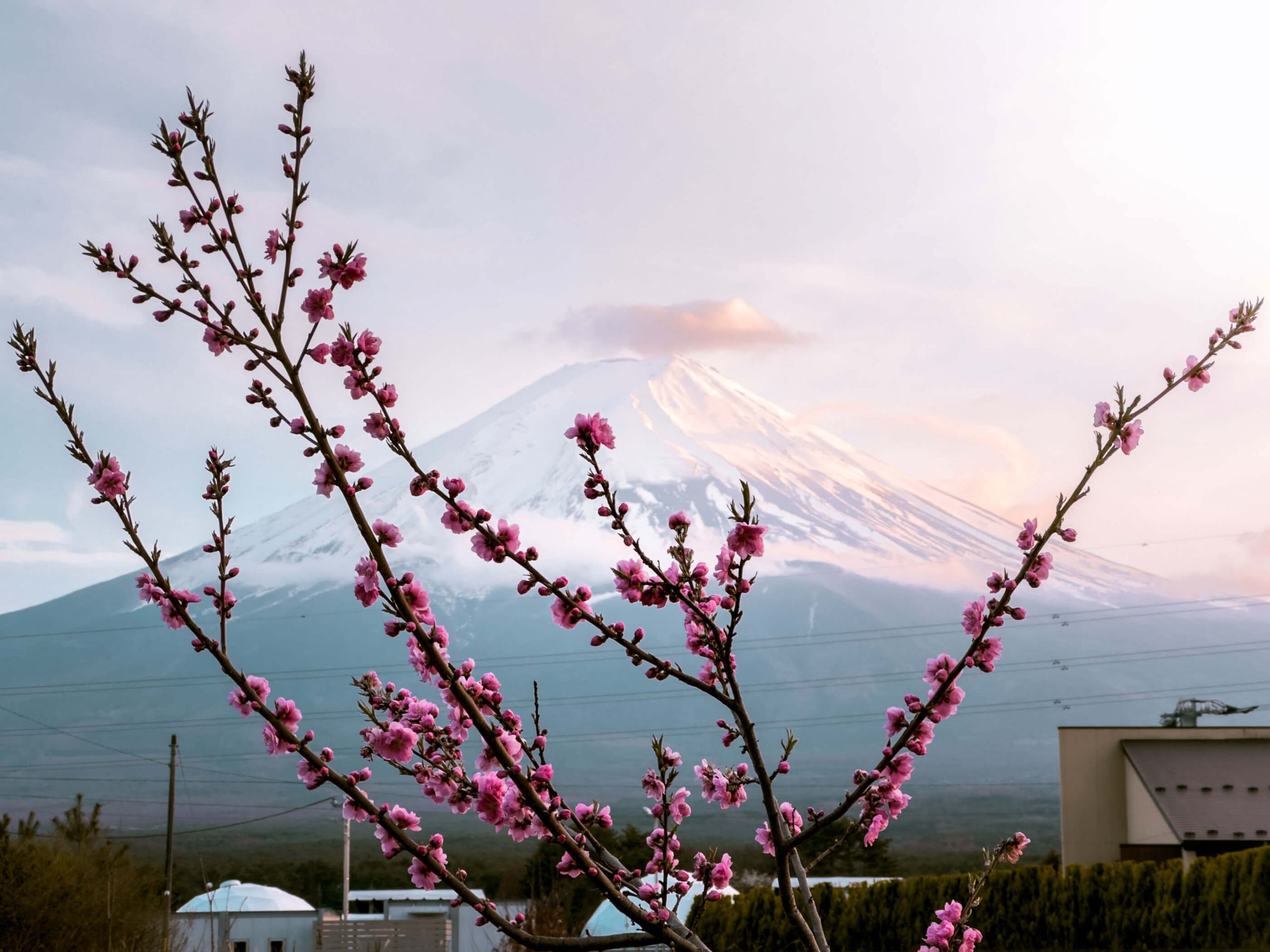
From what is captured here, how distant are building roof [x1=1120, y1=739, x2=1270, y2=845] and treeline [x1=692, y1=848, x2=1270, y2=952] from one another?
0.99 m

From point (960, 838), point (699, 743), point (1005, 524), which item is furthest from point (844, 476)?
point (960, 838)

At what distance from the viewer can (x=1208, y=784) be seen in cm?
2008

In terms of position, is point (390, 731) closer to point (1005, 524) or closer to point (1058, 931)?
point (1058, 931)

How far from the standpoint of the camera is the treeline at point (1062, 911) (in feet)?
54.6

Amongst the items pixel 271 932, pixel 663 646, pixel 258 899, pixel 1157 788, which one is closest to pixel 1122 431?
pixel 1157 788

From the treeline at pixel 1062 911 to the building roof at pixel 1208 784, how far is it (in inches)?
38.9

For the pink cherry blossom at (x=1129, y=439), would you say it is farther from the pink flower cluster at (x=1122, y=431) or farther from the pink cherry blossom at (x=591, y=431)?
the pink cherry blossom at (x=591, y=431)

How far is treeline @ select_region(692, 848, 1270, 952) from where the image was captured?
1664 centimetres

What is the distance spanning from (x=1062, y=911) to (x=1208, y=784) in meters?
3.32

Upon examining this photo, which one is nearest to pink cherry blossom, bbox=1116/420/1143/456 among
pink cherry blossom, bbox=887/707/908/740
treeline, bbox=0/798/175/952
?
pink cherry blossom, bbox=887/707/908/740

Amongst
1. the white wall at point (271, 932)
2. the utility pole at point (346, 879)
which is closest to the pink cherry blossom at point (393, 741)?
the utility pole at point (346, 879)

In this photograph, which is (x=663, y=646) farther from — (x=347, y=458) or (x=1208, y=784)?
(x=347, y=458)

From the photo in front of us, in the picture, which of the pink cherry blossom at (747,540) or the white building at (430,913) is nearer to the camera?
the pink cherry blossom at (747,540)

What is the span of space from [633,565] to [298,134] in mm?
1180
